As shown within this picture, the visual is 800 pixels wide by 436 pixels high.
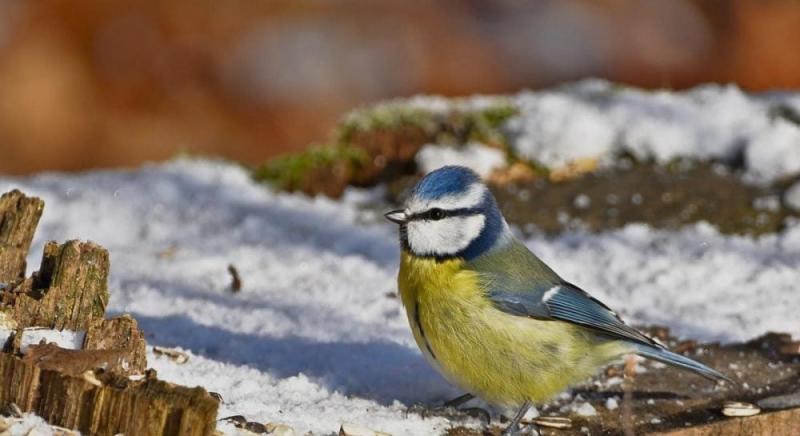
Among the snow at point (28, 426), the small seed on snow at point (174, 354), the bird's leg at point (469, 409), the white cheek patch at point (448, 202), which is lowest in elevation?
the snow at point (28, 426)

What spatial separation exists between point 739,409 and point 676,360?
0.89 feet

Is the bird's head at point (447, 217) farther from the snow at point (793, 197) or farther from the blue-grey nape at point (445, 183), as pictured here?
the snow at point (793, 197)

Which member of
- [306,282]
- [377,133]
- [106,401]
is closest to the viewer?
[106,401]

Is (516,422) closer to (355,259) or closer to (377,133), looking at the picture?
(355,259)

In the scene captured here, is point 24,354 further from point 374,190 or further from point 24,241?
point 374,190

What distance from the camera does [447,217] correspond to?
343cm

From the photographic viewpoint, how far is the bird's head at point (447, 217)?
11.2 feet

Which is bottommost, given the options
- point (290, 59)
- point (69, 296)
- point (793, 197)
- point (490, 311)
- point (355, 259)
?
point (69, 296)

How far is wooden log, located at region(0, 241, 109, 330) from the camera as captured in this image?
3.03 metres

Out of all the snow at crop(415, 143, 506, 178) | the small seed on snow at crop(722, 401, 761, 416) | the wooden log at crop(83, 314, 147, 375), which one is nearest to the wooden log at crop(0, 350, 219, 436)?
the wooden log at crop(83, 314, 147, 375)

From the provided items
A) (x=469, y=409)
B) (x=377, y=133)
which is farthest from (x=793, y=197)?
(x=469, y=409)

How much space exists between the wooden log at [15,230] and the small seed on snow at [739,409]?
220 cm

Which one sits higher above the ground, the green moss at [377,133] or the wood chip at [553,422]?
the green moss at [377,133]

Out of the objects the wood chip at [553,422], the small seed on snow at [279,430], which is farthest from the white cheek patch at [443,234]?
the small seed on snow at [279,430]
